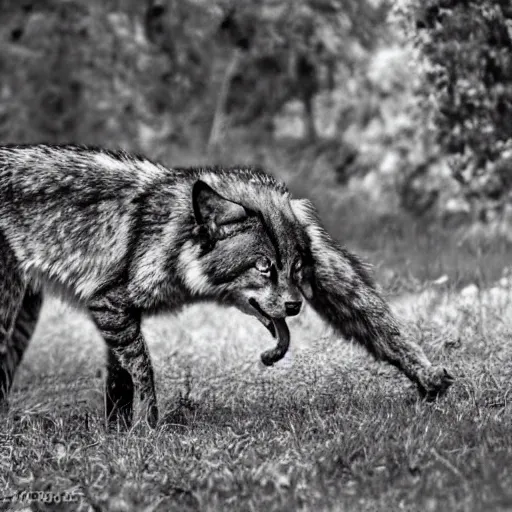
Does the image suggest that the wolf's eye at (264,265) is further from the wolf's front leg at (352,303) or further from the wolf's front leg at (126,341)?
the wolf's front leg at (126,341)

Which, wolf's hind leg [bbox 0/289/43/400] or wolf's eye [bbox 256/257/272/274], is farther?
wolf's hind leg [bbox 0/289/43/400]

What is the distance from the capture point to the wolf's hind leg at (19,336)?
6.59 meters

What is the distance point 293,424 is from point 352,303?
3.37 ft

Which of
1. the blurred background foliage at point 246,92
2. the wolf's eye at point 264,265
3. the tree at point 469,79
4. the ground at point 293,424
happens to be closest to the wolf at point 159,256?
the wolf's eye at point 264,265

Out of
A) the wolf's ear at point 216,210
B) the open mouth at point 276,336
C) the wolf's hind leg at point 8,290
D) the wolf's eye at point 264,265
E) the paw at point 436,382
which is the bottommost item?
the wolf's hind leg at point 8,290

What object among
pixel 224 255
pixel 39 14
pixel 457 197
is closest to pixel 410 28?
pixel 457 197

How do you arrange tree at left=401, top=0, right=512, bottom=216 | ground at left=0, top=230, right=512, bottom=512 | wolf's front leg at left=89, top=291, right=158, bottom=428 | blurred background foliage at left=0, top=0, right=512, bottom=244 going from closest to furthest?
ground at left=0, top=230, right=512, bottom=512
wolf's front leg at left=89, top=291, right=158, bottom=428
tree at left=401, top=0, right=512, bottom=216
blurred background foliage at left=0, top=0, right=512, bottom=244

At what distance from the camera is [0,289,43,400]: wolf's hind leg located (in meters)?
6.59

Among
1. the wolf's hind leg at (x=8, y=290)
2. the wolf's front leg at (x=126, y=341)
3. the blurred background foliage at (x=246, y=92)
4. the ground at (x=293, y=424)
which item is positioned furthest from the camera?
the blurred background foliage at (x=246, y=92)

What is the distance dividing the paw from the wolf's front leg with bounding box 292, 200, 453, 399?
0.13m

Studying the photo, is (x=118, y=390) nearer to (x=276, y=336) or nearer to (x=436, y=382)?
(x=276, y=336)

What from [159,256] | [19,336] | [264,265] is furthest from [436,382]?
[19,336]

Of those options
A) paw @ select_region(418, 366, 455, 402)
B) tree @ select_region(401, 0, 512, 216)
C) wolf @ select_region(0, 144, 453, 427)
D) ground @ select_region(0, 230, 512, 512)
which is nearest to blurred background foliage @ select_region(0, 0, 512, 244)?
tree @ select_region(401, 0, 512, 216)

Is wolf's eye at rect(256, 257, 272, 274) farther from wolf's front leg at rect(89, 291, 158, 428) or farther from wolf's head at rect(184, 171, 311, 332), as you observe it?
wolf's front leg at rect(89, 291, 158, 428)
